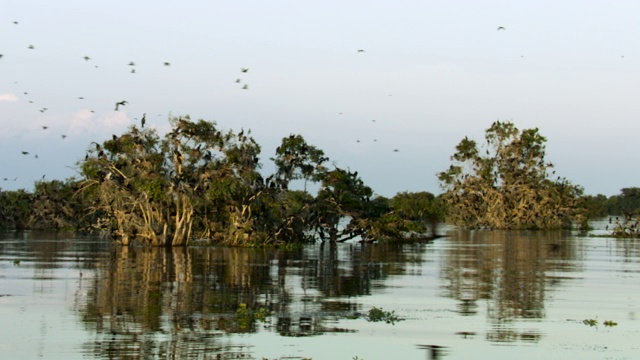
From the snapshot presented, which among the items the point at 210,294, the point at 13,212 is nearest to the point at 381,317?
the point at 210,294

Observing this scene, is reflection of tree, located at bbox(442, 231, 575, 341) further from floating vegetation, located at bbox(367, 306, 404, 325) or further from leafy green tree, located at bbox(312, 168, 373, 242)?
leafy green tree, located at bbox(312, 168, 373, 242)

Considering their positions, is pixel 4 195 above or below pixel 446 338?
above

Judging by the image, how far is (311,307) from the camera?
88.6ft

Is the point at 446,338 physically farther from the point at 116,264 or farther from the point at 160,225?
the point at 160,225

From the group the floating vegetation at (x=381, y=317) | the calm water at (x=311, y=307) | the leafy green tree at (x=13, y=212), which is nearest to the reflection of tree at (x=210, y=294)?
the calm water at (x=311, y=307)

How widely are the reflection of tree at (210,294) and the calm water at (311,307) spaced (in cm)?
5

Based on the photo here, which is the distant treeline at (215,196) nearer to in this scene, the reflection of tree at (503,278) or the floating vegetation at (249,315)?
the reflection of tree at (503,278)

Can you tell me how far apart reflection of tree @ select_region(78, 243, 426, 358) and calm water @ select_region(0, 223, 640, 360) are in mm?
51

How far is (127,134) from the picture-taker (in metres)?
60.1

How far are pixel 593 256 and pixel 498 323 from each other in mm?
35016

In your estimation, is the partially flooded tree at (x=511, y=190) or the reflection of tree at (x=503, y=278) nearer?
the reflection of tree at (x=503, y=278)

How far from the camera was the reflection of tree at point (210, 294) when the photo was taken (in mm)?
20766

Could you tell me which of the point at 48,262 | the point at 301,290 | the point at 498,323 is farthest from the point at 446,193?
the point at 498,323

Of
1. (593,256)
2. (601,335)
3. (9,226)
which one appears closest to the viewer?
(601,335)
